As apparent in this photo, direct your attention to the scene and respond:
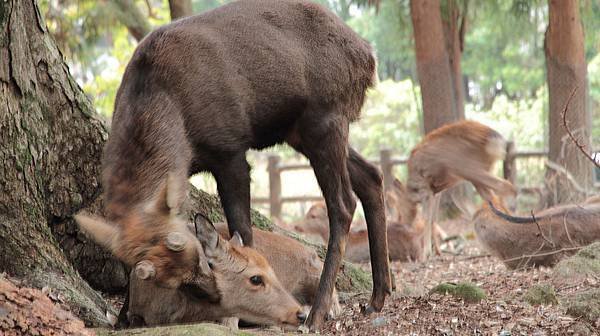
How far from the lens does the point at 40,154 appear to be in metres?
5.72

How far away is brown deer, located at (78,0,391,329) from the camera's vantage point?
4.72 metres

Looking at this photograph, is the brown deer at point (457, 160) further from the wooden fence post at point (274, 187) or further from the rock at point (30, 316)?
the rock at point (30, 316)

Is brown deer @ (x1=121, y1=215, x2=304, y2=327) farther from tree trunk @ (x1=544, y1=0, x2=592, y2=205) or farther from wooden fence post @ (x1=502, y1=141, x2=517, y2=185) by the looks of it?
wooden fence post @ (x1=502, y1=141, x2=517, y2=185)

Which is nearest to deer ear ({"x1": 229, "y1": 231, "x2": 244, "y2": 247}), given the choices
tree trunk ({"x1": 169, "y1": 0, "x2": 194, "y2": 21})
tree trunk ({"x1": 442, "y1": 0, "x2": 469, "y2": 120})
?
tree trunk ({"x1": 169, "y1": 0, "x2": 194, "y2": 21})

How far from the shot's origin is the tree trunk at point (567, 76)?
13.4 meters

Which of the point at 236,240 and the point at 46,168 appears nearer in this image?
the point at 236,240

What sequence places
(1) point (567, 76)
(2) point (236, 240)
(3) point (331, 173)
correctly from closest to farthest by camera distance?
(2) point (236, 240) < (3) point (331, 173) < (1) point (567, 76)

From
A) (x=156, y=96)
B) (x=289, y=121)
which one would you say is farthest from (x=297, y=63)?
(x=156, y=96)

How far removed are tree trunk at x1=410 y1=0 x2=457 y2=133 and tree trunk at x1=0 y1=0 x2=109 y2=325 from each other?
980cm

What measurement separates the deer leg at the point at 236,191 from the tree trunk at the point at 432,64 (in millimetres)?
10174

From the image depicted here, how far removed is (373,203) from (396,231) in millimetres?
5527

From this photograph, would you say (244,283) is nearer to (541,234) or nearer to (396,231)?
(541,234)

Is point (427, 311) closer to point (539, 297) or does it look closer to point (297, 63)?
point (539, 297)

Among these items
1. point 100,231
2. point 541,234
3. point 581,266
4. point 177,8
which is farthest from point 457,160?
point 100,231
